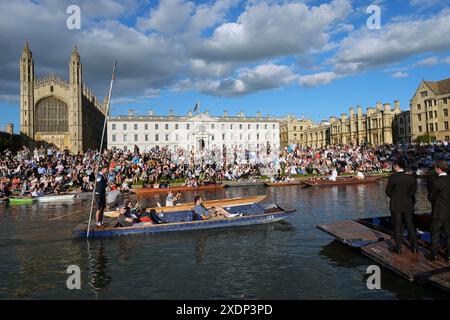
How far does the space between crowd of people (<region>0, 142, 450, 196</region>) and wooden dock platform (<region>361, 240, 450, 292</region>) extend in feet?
86.8

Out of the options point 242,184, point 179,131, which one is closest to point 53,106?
point 179,131

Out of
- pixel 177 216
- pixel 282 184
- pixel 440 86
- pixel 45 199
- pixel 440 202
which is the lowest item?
pixel 177 216

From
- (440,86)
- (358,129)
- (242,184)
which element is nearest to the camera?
(242,184)

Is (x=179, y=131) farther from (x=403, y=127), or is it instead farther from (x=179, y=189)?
(x=179, y=189)

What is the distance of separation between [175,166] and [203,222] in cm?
3172

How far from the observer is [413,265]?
9.68 meters

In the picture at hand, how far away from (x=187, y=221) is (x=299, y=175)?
34.3 metres

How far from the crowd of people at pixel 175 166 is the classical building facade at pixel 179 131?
1737 inches

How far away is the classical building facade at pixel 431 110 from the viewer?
279 feet

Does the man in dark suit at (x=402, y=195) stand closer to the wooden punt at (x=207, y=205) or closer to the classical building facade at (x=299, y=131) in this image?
the wooden punt at (x=207, y=205)

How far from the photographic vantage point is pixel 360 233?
43.3 ft

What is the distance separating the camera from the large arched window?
93.4m

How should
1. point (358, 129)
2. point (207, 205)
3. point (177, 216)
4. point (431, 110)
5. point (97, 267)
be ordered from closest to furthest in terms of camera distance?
point (97, 267) → point (177, 216) → point (207, 205) → point (431, 110) → point (358, 129)

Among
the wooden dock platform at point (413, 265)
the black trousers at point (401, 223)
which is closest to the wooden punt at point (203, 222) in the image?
the wooden dock platform at point (413, 265)
